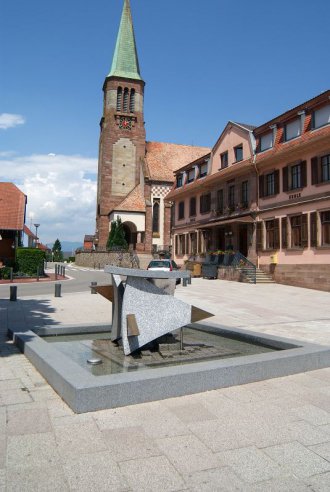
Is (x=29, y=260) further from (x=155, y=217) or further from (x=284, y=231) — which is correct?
(x=155, y=217)

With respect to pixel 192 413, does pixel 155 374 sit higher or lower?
higher

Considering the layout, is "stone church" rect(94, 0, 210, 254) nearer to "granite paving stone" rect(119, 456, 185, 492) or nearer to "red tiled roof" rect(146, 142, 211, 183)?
"red tiled roof" rect(146, 142, 211, 183)

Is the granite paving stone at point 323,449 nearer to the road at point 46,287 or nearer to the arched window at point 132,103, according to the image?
the road at point 46,287

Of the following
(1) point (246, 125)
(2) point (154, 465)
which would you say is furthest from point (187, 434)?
(1) point (246, 125)

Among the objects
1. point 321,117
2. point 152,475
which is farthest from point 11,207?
point 152,475

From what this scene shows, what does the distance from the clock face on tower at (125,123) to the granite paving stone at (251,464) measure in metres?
54.6

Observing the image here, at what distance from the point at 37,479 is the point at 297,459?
203cm

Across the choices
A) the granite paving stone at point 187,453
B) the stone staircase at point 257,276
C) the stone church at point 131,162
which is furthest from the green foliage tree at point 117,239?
the granite paving stone at point 187,453

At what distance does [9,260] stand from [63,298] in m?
17.0

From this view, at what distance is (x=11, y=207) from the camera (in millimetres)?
36938

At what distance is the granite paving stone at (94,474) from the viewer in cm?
283

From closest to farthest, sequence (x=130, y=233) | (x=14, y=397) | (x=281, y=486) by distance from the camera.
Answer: (x=281, y=486) → (x=14, y=397) → (x=130, y=233)

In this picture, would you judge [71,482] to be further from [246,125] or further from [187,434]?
[246,125]

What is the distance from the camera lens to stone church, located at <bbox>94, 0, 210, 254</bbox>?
1972 inches
